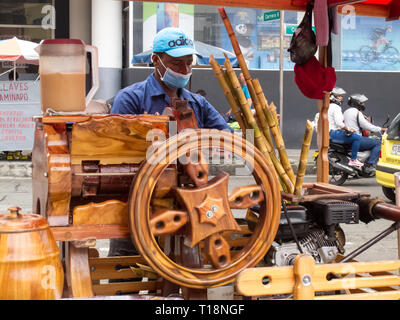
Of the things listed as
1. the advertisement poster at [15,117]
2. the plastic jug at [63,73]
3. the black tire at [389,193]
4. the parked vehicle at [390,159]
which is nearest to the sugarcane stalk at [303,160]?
the plastic jug at [63,73]

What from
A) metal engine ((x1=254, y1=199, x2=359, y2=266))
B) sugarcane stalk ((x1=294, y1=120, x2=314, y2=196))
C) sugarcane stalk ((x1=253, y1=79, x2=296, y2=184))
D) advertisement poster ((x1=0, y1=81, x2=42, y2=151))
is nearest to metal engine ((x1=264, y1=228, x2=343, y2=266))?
metal engine ((x1=254, y1=199, x2=359, y2=266))

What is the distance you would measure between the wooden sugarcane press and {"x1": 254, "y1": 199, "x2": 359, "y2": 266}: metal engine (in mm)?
501

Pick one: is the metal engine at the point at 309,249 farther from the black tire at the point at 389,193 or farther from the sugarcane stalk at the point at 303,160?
the black tire at the point at 389,193

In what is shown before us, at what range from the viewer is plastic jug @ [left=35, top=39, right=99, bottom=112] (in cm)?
253

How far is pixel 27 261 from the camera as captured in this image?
197 cm

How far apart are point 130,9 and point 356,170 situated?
21.0 ft

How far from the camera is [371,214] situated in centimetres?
303

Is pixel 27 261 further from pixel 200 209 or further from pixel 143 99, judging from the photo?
pixel 143 99

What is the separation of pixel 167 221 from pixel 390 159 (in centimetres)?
720

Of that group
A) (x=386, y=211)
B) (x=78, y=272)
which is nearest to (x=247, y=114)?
(x=386, y=211)

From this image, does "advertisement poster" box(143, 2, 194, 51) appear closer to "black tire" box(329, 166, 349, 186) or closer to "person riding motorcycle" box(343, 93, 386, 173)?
"person riding motorcycle" box(343, 93, 386, 173)

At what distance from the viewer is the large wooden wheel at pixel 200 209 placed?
2.25m
